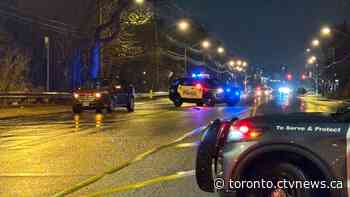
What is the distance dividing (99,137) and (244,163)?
11.4 m

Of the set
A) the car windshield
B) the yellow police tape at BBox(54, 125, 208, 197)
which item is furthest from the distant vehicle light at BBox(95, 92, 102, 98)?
the yellow police tape at BBox(54, 125, 208, 197)

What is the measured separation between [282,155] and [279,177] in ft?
0.76

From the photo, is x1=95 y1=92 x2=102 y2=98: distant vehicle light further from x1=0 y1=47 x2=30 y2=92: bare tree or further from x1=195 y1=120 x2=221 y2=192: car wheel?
x1=195 y1=120 x2=221 y2=192: car wheel

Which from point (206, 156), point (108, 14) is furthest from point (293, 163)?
point (108, 14)

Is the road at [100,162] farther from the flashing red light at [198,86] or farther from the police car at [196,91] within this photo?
the police car at [196,91]

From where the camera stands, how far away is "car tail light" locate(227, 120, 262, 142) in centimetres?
682

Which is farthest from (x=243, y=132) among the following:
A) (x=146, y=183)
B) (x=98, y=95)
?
(x=98, y=95)

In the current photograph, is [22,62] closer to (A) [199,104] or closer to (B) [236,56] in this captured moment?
(A) [199,104]

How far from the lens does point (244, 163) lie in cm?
684

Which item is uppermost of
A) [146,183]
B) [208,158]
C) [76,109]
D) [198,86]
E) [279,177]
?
[198,86]

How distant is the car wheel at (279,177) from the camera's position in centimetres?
668

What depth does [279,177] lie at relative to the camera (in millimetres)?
6766

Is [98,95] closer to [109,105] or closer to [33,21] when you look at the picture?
[109,105]

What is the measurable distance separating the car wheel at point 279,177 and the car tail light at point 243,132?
1.19 ft
